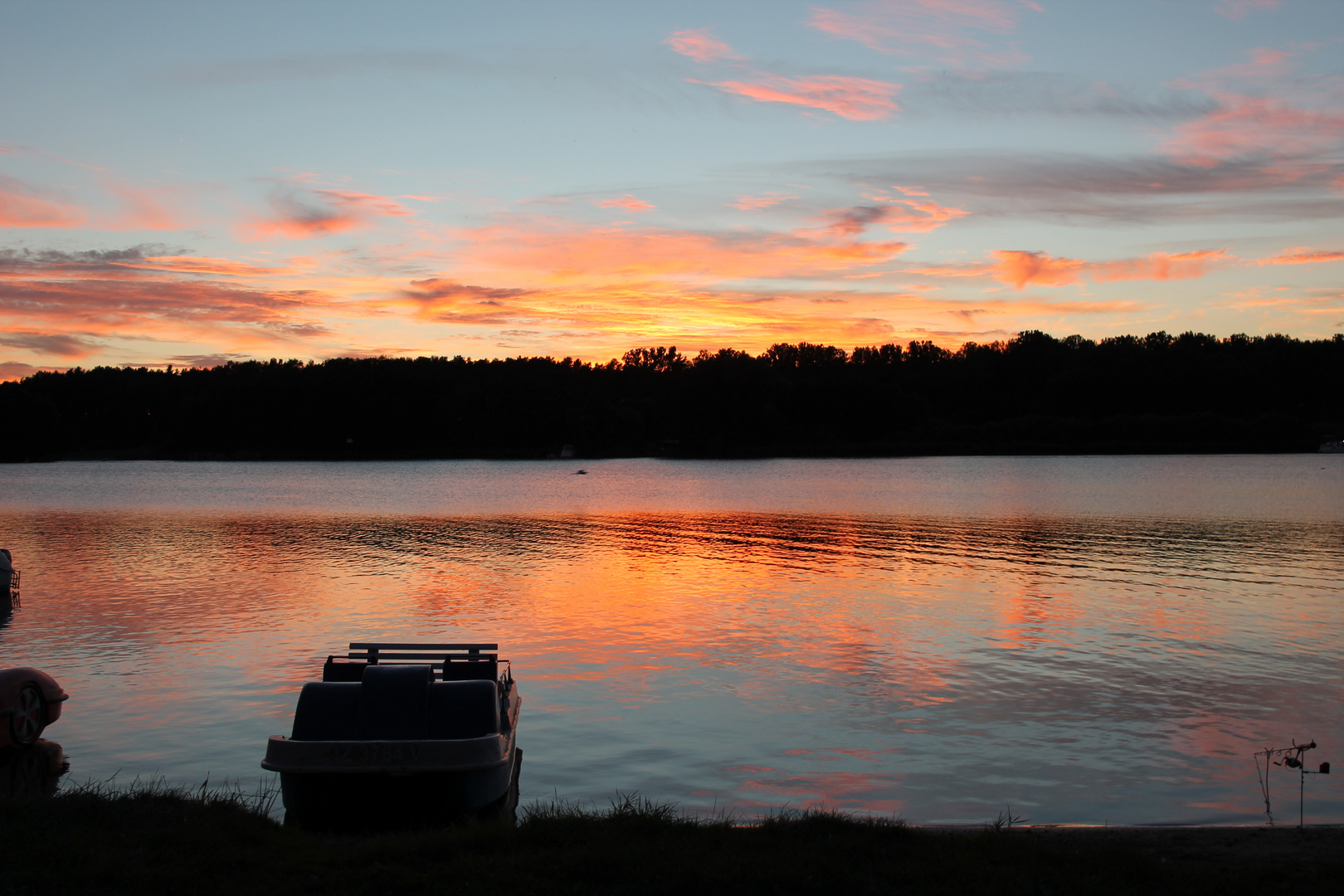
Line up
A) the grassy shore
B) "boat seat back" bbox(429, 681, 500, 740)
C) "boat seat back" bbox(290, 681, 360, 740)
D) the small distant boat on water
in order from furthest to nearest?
"boat seat back" bbox(429, 681, 500, 740)
"boat seat back" bbox(290, 681, 360, 740)
the small distant boat on water
the grassy shore

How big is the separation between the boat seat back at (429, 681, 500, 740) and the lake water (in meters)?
1.54

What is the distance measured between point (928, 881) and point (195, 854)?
455cm

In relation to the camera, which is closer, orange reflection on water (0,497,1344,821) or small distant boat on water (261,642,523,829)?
small distant boat on water (261,642,523,829)

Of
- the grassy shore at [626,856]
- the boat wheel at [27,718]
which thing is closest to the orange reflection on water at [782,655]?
the boat wheel at [27,718]

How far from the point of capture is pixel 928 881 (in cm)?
606

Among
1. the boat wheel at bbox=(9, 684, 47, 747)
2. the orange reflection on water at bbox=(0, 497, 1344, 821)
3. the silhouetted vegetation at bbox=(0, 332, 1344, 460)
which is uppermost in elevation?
the silhouetted vegetation at bbox=(0, 332, 1344, 460)

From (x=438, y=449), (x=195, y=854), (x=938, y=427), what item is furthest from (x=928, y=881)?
(x=438, y=449)

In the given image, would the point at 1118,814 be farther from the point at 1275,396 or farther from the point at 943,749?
the point at 1275,396

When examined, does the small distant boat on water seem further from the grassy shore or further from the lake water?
the lake water

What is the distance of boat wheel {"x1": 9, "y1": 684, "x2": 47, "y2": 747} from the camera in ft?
32.8

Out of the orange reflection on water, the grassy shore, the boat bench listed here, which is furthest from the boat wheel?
the boat bench

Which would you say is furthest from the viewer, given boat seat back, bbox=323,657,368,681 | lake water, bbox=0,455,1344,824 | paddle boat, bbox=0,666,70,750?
lake water, bbox=0,455,1344,824

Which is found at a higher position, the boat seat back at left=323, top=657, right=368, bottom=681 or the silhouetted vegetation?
the silhouetted vegetation

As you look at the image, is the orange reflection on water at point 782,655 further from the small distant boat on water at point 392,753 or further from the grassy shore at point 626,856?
the grassy shore at point 626,856
